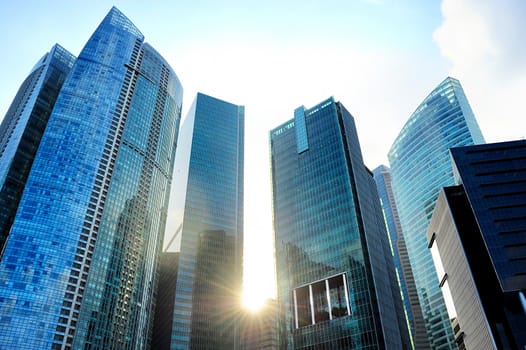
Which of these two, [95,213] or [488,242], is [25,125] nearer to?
[95,213]

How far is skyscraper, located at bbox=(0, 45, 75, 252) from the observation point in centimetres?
14525

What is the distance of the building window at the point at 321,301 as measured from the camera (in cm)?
10112

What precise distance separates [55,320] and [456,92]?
560 feet

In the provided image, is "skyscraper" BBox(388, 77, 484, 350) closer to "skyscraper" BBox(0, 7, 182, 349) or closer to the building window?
the building window

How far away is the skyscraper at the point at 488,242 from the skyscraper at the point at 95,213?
4387 inches

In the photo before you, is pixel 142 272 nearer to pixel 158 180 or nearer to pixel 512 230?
pixel 158 180

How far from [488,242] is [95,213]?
124m

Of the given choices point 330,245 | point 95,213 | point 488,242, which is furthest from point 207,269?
point 488,242

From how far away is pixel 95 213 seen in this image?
145 metres

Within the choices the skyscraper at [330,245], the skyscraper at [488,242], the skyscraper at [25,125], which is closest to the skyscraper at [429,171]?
the skyscraper at [330,245]

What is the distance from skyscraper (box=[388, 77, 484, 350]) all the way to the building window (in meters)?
70.4

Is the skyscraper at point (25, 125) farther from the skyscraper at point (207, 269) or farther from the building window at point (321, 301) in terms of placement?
the building window at point (321, 301)

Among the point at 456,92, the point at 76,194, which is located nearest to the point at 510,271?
the point at 456,92

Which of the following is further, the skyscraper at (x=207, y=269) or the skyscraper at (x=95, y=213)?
the skyscraper at (x=207, y=269)
